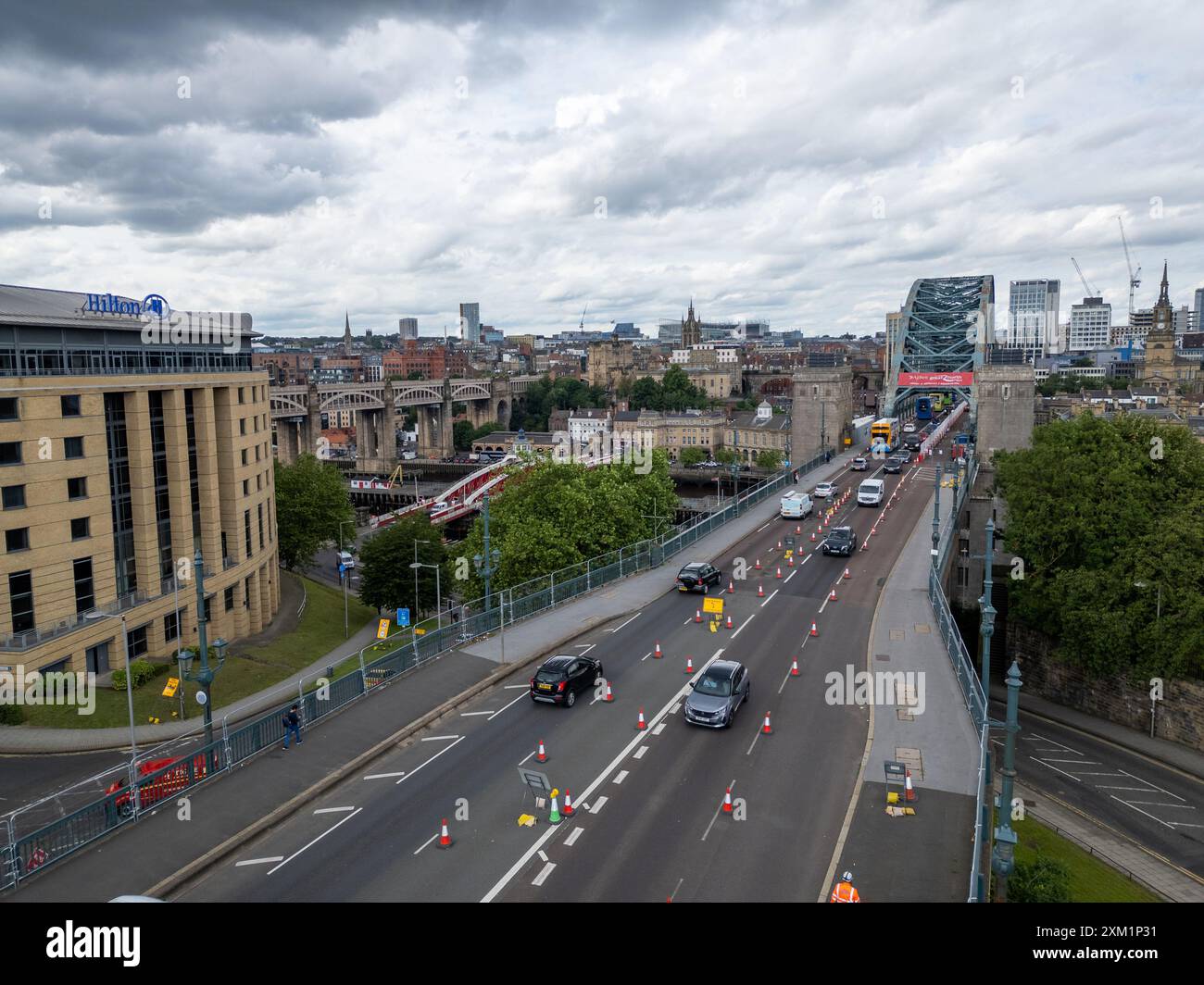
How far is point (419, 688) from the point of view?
1025 inches

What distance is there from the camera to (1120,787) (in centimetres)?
3662

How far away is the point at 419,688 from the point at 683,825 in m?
11.1

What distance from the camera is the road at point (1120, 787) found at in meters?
32.5

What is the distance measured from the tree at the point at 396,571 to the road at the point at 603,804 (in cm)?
3023

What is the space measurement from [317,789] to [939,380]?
378 feet

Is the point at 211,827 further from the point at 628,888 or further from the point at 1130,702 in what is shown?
the point at 1130,702

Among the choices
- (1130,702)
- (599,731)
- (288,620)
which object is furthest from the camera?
(288,620)

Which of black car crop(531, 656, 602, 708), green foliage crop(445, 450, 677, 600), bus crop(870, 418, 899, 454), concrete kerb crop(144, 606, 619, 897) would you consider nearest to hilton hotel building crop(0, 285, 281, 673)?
green foliage crop(445, 450, 677, 600)

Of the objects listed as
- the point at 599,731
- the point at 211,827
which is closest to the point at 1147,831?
the point at 599,731

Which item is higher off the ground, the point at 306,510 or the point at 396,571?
the point at 306,510

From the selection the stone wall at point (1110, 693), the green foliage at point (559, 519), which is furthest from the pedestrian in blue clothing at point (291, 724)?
the stone wall at point (1110, 693)

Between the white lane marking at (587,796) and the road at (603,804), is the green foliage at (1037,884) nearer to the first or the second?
the road at (603,804)

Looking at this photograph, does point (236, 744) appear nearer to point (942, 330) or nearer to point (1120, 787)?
point (1120, 787)

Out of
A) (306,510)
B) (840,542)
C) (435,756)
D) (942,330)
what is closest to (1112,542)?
(840,542)
